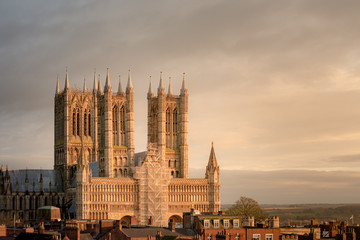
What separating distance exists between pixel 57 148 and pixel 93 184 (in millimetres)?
44568

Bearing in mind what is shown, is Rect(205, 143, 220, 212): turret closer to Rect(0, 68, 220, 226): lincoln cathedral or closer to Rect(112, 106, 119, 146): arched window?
Rect(0, 68, 220, 226): lincoln cathedral

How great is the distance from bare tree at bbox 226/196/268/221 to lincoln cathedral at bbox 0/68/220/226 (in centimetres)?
632

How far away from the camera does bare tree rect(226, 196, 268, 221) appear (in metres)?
166

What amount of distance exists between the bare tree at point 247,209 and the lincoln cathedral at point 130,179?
6.32 m

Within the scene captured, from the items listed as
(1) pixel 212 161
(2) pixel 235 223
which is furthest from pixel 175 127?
(2) pixel 235 223

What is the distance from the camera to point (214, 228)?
291 ft

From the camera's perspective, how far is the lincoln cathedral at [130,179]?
157375 mm

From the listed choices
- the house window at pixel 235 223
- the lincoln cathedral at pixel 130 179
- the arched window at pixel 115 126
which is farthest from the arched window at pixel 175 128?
the house window at pixel 235 223

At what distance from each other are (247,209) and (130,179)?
26.7 m

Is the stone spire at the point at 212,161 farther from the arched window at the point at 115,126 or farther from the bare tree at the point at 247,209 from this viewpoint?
the arched window at the point at 115,126

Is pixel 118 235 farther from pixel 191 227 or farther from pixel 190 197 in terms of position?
pixel 190 197

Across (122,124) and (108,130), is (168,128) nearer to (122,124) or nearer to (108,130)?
(122,124)

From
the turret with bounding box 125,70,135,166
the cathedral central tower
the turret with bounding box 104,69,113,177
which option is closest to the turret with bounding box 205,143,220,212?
the cathedral central tower

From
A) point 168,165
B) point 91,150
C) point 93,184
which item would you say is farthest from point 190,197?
point 91,150
